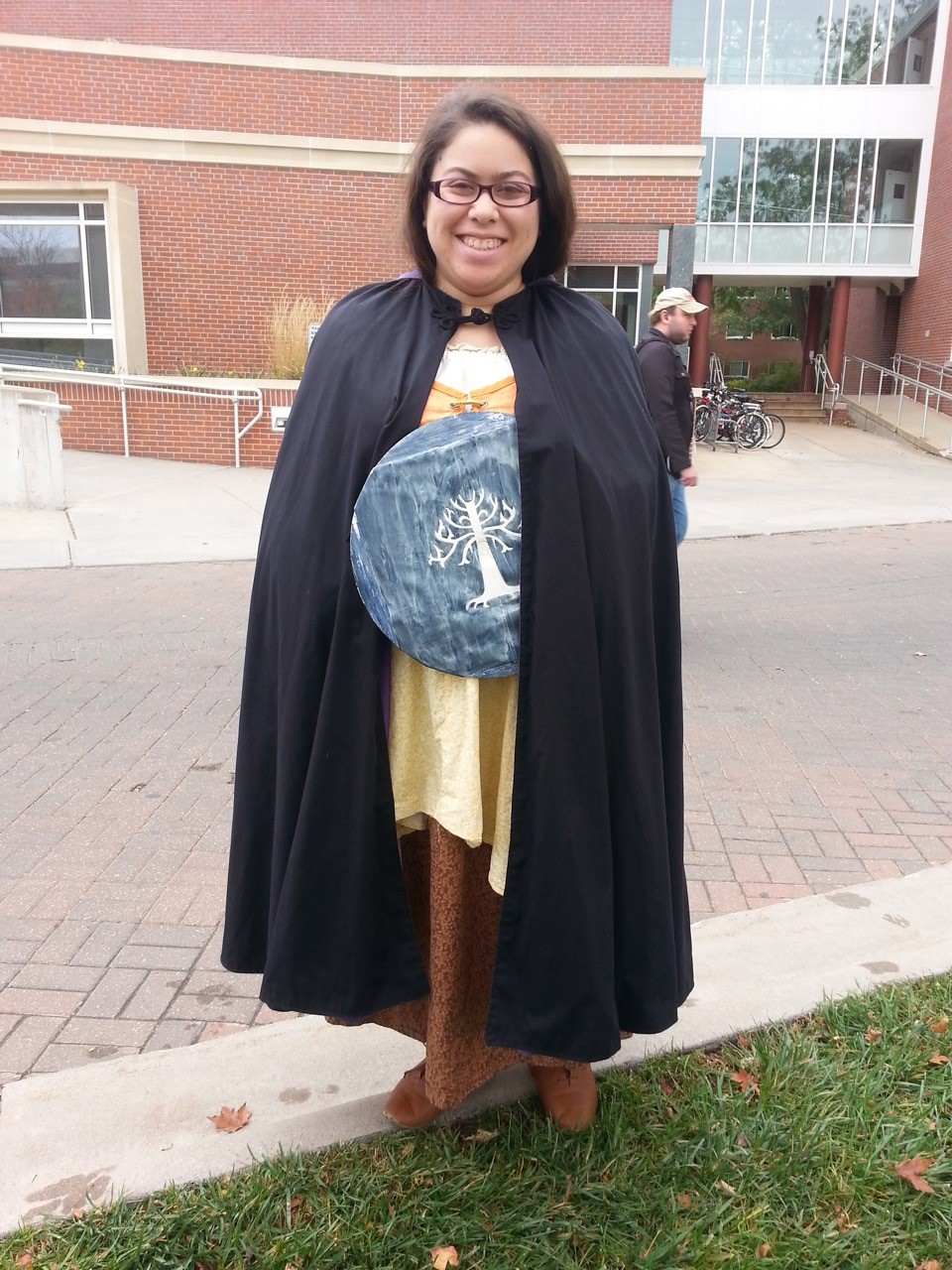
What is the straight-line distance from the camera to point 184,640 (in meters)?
6.29

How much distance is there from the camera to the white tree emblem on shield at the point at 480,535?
1761 millimetres

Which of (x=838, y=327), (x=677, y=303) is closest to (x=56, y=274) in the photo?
(x=677, y=303)

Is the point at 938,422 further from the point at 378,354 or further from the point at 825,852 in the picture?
the point at 378,354

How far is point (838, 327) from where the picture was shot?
25500 millimetres

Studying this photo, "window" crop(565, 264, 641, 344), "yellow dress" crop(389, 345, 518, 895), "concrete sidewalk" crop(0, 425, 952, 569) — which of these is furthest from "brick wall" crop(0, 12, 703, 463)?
"yellow dress" crop(389, 345, 518, 895)

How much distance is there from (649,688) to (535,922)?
1.60 feet

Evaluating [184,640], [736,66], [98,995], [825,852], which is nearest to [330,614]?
[98,995]

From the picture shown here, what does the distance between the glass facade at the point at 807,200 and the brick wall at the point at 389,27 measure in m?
6.05

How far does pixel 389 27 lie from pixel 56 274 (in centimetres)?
1086

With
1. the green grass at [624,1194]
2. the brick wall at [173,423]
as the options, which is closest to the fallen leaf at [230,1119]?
the green grass at [624,1194]

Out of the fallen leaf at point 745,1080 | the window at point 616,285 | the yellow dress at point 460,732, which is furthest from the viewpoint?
the window at point 616,285

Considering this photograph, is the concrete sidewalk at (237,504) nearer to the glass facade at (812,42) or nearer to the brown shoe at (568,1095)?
the brown shoe at (568,1095)

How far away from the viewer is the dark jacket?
5.66 metres

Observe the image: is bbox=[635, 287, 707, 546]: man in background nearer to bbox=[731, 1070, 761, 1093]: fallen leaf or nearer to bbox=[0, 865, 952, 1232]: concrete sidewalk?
bbox=[0, 865, 952, 1232]: concrete sidewalk
